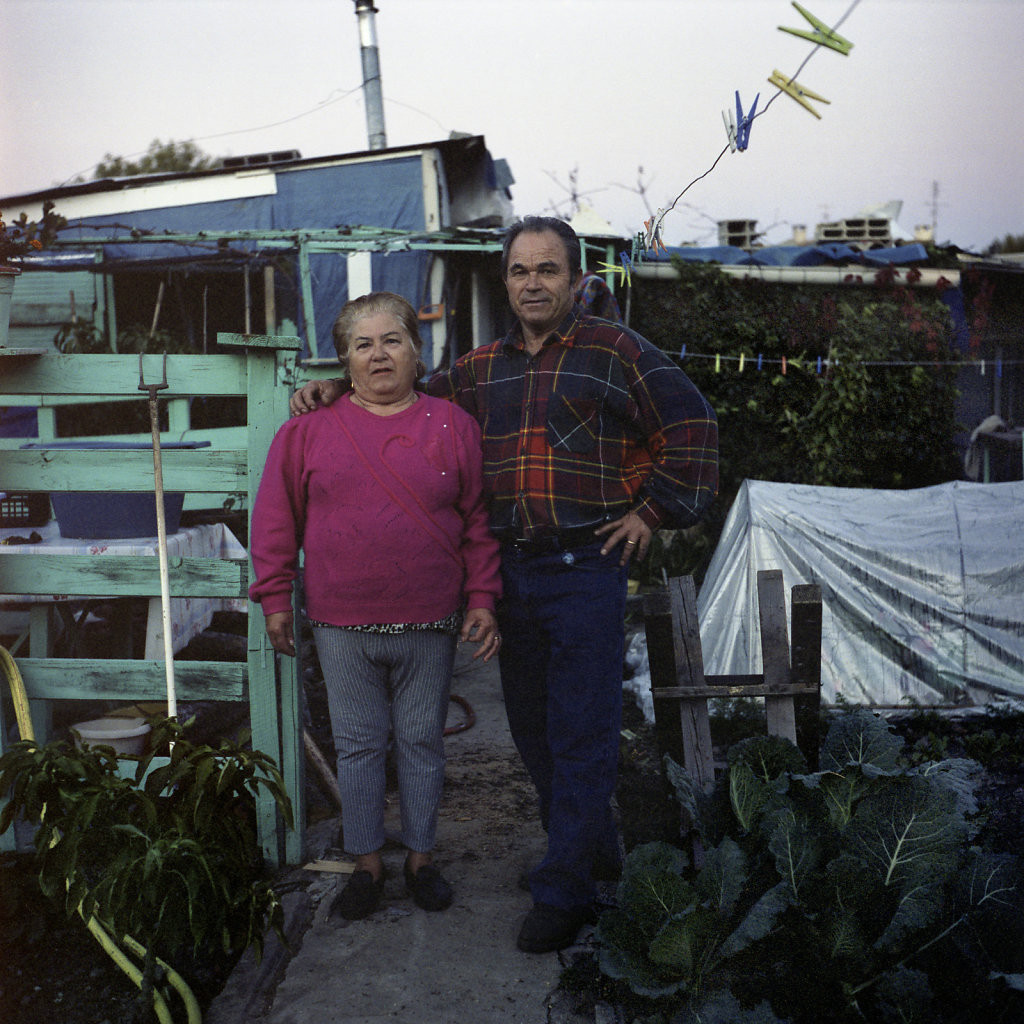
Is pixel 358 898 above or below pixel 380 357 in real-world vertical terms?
below

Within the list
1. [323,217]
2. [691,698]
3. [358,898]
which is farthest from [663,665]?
[323,217]

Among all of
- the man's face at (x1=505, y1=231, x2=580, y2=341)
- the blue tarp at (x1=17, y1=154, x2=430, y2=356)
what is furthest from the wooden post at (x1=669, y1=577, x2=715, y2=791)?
the blue tarp at (x1=17, y1=154, x2=430, y2=356)

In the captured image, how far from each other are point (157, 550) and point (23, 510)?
89 cm

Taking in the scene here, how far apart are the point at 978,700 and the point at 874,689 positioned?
0.59 metres

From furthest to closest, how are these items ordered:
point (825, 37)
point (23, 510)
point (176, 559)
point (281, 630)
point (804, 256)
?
point (804, 256), point (23, 510), point (176, 559), point (281, 630), point (825, 37)

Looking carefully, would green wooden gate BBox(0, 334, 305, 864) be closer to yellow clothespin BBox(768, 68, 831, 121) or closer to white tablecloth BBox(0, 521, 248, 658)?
white tablecloth BBox(0, 521, 248, 658)

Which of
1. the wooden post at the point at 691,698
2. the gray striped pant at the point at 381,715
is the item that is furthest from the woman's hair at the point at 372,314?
the wooden post at the point at 691,698

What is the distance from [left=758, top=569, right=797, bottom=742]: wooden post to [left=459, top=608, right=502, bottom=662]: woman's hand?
1.01m

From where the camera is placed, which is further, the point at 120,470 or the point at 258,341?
the point at 120,470

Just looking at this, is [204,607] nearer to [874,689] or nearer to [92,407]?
[874,689]

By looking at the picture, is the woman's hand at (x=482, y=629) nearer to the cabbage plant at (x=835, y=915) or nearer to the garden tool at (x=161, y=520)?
the cabbage plant at (x=835, y=915)

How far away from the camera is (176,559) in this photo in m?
3.08

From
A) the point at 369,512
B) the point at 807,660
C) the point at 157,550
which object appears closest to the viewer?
the point at 369,512

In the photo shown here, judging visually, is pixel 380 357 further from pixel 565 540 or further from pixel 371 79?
pixel 371 79
